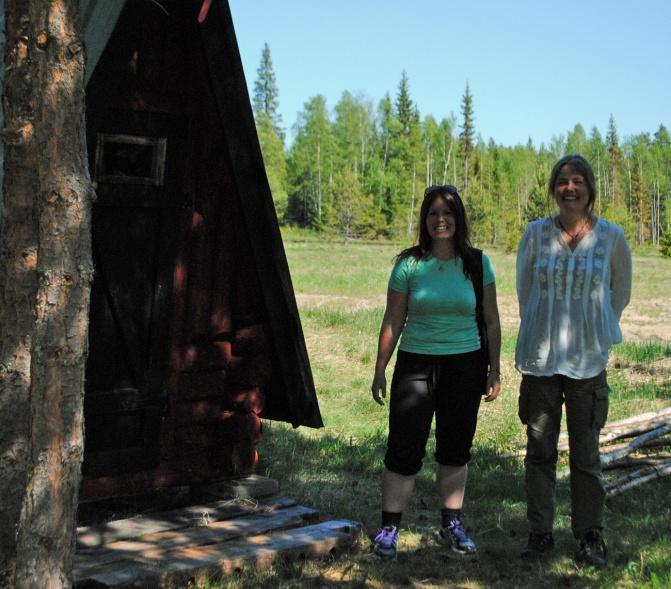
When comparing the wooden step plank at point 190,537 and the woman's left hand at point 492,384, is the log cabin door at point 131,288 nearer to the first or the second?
the wooden step plank at point 190,537

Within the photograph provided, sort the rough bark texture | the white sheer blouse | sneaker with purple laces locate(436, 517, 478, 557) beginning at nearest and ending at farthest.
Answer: the rough bark texture, the white sheer blouse, sneaker with purple laces locate(436, 517, 478, 557)

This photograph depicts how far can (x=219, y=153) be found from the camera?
6.51 m

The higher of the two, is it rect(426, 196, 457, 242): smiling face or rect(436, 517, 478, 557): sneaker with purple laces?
rect(426, 196, 457, 242): smiling face

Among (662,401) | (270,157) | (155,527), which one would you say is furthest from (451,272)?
(270,157)

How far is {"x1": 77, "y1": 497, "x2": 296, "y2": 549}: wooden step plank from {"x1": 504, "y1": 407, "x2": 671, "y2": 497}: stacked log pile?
2.56m

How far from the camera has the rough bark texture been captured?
11.6 feet

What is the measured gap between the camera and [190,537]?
5.82 metres

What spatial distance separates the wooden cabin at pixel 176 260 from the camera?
20.0 feet

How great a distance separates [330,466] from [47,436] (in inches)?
193

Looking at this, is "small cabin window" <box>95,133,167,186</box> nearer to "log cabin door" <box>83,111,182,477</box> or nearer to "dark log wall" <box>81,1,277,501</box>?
"log cabin door" <box>83,111,182,477</box>

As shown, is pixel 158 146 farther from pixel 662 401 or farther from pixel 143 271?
pixel 662 401

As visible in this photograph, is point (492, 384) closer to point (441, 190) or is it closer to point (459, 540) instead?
point (459, 540)

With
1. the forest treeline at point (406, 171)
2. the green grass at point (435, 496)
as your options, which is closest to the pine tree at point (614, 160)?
the forest treeline at point (406, 171)

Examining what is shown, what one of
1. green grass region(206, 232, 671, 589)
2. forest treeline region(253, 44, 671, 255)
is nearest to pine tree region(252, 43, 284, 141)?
forest treeline region(253, 44, 671, 255)
